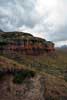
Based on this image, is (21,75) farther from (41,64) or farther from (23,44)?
(23,44)

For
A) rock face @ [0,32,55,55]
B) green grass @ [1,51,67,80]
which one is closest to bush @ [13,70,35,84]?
green grass @ [1,51,67,80]

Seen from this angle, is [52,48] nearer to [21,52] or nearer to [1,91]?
[21,52]

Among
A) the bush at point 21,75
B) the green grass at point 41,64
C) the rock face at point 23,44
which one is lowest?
the bush at point 21,75

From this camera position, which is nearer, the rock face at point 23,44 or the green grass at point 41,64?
the green grass at point 41,64

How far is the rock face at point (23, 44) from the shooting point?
147 m

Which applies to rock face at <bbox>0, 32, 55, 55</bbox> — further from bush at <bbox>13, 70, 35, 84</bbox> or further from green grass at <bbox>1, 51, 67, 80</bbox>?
bush at <bbox>13, 70, 35, 84</bbox>

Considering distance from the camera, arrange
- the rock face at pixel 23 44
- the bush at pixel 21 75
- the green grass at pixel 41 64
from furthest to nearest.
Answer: the rock face at pixel 23 44 → the green grass at pixel 41 64 → the bush at pixel 21 75

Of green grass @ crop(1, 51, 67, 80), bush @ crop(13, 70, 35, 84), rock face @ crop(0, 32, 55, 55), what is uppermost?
rock face @ crop(0, 32, 55, 55)

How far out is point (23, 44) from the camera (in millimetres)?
156875

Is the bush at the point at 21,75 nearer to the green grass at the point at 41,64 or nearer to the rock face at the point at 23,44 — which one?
the green grass at the point at 41,64

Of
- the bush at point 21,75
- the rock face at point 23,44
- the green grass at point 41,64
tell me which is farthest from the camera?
the rock face at point 23,44

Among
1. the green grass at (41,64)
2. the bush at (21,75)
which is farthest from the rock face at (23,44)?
the bush at (21,75)

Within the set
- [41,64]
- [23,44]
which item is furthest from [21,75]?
[23,44]

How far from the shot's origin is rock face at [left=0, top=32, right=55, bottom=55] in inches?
5802
